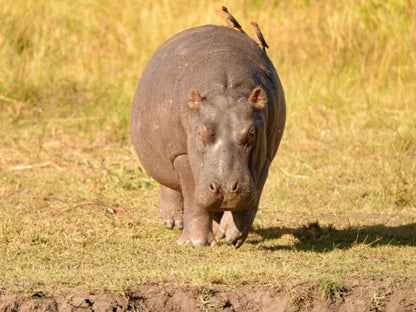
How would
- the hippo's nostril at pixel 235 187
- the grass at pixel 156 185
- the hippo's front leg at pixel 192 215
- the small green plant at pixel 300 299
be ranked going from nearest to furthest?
the small green plant at pixel 300 299, the hippo's nostril at pixel 235 187, the grass at pixel 156 185, the hippo's front leg at pixel 192 215

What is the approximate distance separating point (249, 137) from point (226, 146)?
146 millimetres

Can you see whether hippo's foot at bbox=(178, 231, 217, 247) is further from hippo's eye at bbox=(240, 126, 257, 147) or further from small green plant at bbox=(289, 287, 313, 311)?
small green plant at bbox=(289, 287, 313, 311)

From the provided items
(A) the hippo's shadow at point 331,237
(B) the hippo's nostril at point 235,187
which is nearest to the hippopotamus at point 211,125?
(B) the hippo's nostril at point 235,187

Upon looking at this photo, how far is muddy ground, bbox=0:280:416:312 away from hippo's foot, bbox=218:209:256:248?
1.96 ft

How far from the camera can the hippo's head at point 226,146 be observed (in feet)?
15.5

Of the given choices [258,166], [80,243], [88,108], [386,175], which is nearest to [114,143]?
[88,108]

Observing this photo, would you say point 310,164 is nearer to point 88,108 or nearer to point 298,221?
point 298,221

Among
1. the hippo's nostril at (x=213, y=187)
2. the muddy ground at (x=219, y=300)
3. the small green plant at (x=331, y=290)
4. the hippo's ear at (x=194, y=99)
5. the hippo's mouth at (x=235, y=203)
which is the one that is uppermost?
the hippo's ear at (x=194, y=99)

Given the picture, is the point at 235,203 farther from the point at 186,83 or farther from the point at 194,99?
the point at 186,83

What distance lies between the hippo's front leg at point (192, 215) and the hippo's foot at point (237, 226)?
0.56 feet

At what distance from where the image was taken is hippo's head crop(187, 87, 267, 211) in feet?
15.5

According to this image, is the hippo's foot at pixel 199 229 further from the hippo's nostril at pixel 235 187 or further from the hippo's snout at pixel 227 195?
the hippo's nostril at pixel 235 187

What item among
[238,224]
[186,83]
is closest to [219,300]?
[238,224]

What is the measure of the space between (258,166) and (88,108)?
16.7ft
